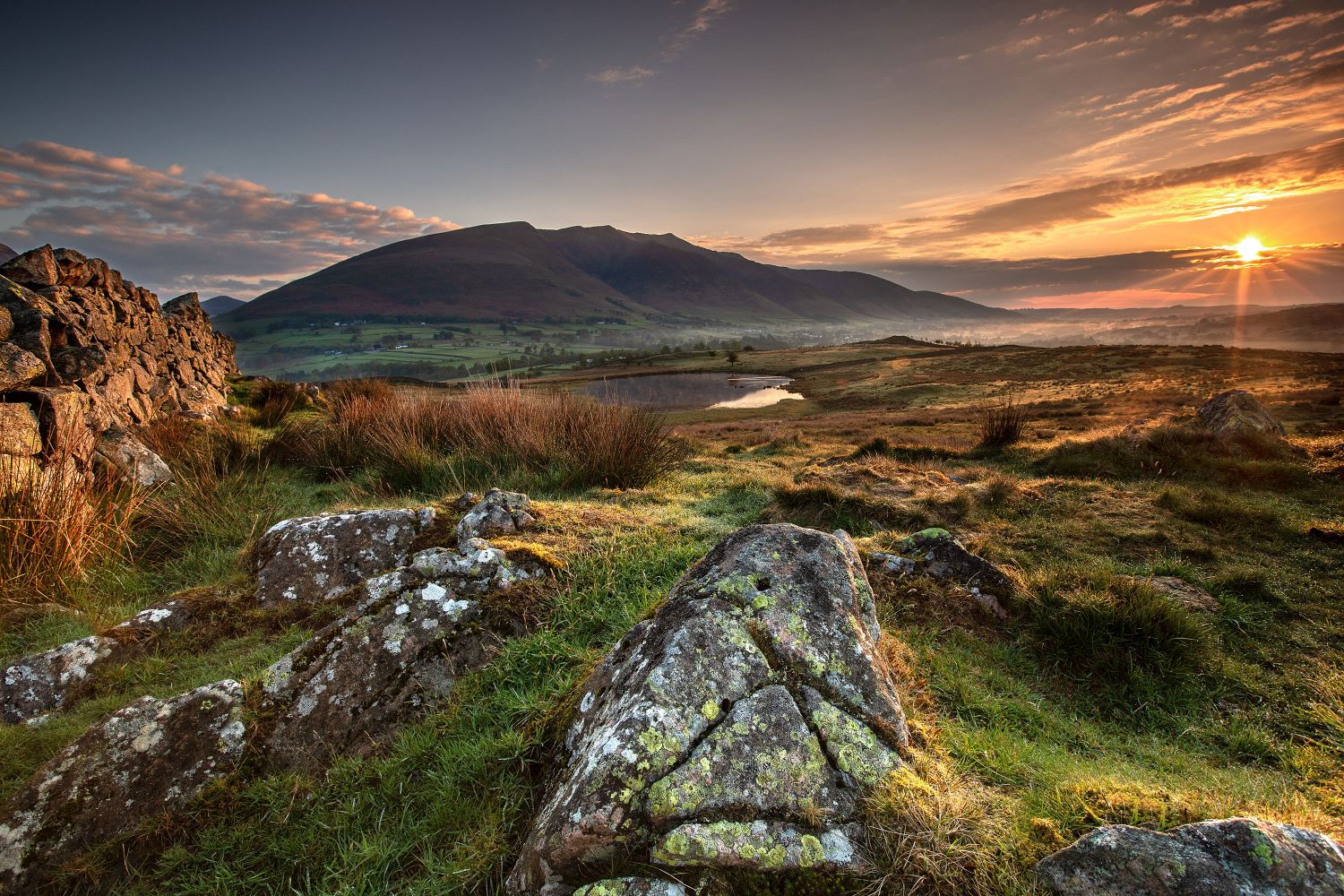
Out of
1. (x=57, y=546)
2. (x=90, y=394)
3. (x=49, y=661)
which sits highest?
(x=90, y=394)

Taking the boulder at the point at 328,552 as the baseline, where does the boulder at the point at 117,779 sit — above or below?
below

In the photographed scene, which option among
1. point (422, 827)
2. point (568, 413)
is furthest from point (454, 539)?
point (568, 413)

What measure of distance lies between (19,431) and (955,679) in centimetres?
1077

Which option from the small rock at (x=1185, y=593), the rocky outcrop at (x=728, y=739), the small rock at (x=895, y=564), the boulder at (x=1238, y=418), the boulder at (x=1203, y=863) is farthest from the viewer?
the boulder at (x=1238, y=418)

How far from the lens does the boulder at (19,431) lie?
21.1 ft

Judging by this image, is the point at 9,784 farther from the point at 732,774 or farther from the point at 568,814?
the point at 732,774

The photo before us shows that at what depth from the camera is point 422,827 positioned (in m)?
2.85

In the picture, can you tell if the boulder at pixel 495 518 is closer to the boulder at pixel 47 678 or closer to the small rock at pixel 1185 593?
the boulder at pixel 47 678

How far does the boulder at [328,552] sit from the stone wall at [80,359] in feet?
10.7

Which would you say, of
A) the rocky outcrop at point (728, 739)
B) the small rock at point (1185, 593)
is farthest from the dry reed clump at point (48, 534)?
the small rock at point (1185, 593)

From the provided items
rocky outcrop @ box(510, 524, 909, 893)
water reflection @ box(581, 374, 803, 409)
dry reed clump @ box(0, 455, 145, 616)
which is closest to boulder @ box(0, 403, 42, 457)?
dry reed clump @ box(0, 455, 145, 616)

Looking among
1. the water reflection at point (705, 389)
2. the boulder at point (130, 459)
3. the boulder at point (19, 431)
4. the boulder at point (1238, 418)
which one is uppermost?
the boulder at point (19, 431)

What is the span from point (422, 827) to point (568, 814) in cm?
119

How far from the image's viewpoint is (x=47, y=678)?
3975 mm
